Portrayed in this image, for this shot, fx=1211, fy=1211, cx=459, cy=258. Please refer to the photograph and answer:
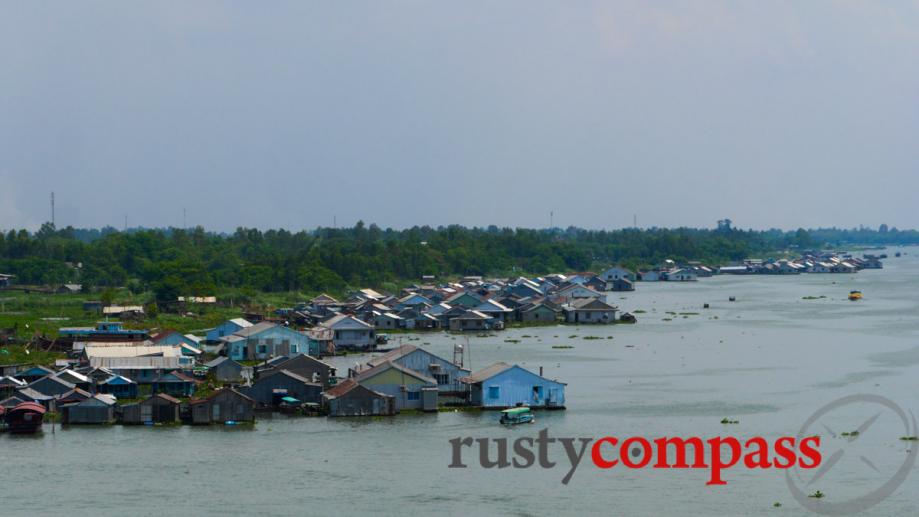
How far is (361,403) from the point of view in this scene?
18.3 metres

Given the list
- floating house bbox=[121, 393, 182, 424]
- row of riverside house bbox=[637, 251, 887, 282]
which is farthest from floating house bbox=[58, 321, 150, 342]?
row of riverside house bbox=[637, 251, 887, 282]

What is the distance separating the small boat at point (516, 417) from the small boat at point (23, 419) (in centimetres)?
658

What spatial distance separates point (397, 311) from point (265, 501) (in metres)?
22.4

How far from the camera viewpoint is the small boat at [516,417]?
1739 centimetres

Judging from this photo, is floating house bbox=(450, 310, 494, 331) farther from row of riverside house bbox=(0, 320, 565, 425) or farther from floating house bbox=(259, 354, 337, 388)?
floating house bbox=(259, 354, 337, 388)

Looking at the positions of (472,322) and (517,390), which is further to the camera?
(472,322)

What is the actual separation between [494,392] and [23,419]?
690 cm

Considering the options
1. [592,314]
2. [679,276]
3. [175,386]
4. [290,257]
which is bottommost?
[175,386]

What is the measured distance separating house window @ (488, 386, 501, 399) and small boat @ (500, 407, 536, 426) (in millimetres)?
1218

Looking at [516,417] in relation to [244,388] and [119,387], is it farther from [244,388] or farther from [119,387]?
[119,387]

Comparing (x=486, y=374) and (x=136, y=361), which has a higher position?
(x=136, y=361)

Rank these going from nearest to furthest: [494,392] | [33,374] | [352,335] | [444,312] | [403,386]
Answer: [403,386], [494,392], [33,374], [352,335], [444,312]

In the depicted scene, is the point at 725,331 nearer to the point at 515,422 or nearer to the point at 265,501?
the point at 515,422

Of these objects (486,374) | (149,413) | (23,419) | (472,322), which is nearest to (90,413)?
(149,413)
